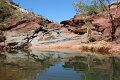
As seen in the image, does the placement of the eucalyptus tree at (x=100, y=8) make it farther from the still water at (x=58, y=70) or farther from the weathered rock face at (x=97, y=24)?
the still water at (x=58, y=70)

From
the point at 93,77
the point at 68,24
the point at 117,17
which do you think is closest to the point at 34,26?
the point at 68,24

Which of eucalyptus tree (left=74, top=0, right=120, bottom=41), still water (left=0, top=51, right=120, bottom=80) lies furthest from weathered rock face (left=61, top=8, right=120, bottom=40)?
still water (left=0, top=51, right=120, bottom=80)

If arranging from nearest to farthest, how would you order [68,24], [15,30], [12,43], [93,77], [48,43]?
[93,77] → [12,43] → [48,43] → [15,30] → [68,24]

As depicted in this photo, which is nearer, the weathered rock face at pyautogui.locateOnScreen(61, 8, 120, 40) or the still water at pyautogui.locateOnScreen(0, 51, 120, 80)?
the still water at pyautogui.locateOnScreen(0, 51, 120, 80)

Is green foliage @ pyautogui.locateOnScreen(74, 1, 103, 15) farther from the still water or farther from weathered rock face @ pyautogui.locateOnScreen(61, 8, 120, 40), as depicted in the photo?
the still water

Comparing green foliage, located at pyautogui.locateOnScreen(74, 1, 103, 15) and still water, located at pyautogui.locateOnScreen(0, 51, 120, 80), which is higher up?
green foliage, located at pyautogui.locateOnScreen(74, 1, 103, 15)

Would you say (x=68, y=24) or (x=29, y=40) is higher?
(x=68, y=24)

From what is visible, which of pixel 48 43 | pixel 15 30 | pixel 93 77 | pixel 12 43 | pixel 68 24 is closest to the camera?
pixel 93 77

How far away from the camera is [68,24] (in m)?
75.6

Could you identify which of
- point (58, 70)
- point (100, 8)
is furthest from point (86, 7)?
point (58, 70)

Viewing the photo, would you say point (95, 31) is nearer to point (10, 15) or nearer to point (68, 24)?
point (68, 24)

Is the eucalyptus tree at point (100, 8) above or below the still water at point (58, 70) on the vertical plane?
above

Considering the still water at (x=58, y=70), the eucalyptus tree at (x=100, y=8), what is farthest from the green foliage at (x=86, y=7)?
the still water at (x=58, y=70)

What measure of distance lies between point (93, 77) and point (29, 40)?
47.7 metres
